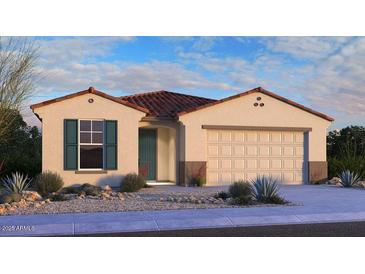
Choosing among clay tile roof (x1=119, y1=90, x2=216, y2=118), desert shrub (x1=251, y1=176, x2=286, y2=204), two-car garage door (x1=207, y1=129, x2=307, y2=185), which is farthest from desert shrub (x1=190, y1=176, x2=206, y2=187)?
desert shrub (x1=251, y1=176, x2=286, y2=204)

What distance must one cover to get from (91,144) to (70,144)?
28.4 inches

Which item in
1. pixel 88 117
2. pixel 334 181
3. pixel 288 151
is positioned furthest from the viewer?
pixel 334 181

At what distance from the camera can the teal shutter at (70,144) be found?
56.4 feet

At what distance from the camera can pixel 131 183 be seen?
16891 millimetres

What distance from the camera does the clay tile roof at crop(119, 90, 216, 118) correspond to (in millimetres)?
19530

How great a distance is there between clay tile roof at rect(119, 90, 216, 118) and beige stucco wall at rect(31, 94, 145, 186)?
135 cm

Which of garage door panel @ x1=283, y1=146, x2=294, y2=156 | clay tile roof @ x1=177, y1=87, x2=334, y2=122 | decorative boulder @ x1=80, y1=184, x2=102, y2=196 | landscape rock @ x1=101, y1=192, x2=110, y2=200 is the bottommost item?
landscape rock @ x1=101, y1=192, x2=110, y2=200

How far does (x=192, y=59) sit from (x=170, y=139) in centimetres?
381

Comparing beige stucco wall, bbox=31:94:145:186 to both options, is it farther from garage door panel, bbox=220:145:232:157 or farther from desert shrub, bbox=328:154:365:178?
desert shrub, bbox=328:154:365:178

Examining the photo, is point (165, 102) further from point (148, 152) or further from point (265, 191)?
point (265, 191)

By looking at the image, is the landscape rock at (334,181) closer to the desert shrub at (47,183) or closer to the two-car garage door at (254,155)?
the two-car garage door at (254,155)

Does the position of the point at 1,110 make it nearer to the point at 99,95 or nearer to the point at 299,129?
the point at 99,95

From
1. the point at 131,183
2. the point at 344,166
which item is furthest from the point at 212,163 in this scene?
the point at 344,166

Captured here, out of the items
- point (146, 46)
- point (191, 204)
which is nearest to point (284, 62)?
point (146, 46)
